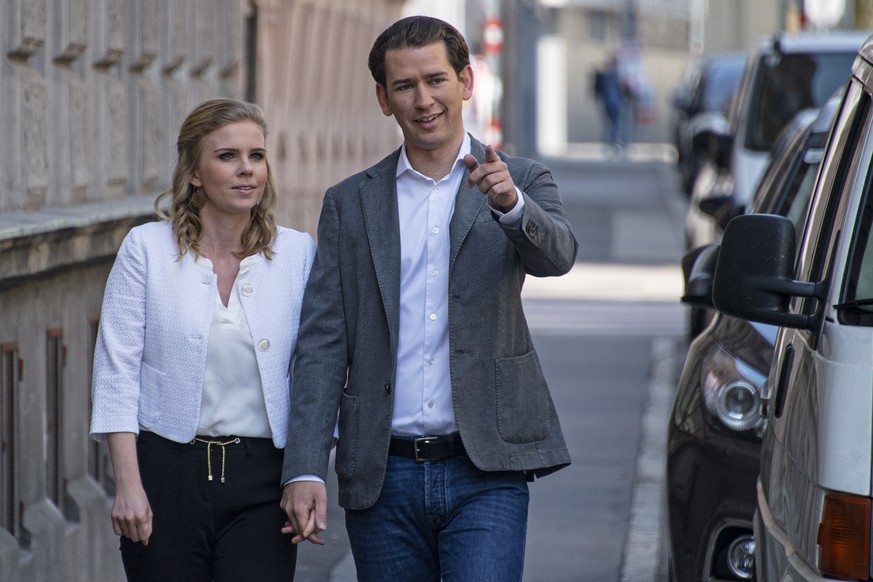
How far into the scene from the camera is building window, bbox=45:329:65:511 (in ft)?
18.7

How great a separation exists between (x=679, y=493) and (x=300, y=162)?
5795 mm

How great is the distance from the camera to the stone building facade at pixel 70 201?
17.4ft

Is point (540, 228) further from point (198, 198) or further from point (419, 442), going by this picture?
point (198, 198)

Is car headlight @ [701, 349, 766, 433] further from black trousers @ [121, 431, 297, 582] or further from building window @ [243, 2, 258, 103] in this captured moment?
building window @ [243, 2, 258, 103]

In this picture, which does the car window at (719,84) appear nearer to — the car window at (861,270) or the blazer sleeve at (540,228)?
the blazer sleeve at (540,228)

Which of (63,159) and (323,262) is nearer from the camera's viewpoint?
(323,262)

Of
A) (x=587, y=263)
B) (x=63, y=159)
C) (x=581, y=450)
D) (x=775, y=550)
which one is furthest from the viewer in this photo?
(x=587, y=263)

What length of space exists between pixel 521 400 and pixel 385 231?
0.48 m

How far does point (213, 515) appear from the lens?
395cm

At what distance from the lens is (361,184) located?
4012 millimetres

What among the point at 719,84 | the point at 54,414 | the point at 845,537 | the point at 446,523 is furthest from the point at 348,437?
the point at 719,84

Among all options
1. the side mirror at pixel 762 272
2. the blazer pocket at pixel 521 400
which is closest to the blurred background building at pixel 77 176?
the blazer pocket at pixel 521 400

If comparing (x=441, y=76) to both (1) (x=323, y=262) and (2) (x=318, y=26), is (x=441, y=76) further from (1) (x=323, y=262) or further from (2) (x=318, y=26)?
(2) (x=318, y=26)

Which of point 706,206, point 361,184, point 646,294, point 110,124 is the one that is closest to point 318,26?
point 706,206
